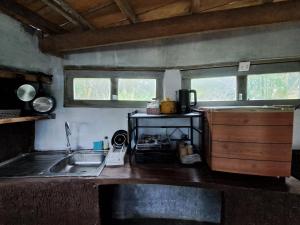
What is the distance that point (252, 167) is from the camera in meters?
1.34

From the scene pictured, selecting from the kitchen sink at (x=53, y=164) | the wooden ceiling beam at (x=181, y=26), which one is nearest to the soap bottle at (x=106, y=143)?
the kitchen sink at (x=53, y=164)

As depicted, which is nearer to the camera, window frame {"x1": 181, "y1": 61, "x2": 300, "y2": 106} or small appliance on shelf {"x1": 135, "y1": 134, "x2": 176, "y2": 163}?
small appliance on shelf {"x1": 135, "y1": 134, "x2": 176, "y2": 163}

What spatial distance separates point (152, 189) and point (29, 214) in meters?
1.10

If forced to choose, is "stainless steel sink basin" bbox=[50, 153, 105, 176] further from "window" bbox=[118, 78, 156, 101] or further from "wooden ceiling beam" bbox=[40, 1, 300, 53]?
"wooden ceiling beam" bbox=[40, 1, 300, 53]

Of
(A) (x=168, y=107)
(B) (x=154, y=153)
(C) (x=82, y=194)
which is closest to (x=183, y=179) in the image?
(B) (x=154, y=153)

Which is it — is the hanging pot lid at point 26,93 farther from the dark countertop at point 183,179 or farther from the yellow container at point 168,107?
the yellow container at point 168,107

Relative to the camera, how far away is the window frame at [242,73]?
6.17 ft

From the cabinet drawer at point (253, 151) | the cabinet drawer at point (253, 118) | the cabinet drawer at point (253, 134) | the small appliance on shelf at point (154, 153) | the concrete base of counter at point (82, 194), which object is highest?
the cabinet drawer at point (253, 118)

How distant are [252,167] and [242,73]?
1007 millimetres

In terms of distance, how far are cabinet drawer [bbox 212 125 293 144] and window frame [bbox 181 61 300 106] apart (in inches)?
27.8

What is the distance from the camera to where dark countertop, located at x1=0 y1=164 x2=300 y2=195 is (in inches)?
50.8

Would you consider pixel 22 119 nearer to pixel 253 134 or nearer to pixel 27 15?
pixel 27 15

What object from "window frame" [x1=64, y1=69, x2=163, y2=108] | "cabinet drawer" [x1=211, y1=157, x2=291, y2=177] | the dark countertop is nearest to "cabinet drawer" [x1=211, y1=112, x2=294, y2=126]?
"cabinet drawer" [x1=211, y1=157, x2=291, y2=177]

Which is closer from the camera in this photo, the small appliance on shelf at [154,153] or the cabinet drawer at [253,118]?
the cabinet drawer at [253,118]
